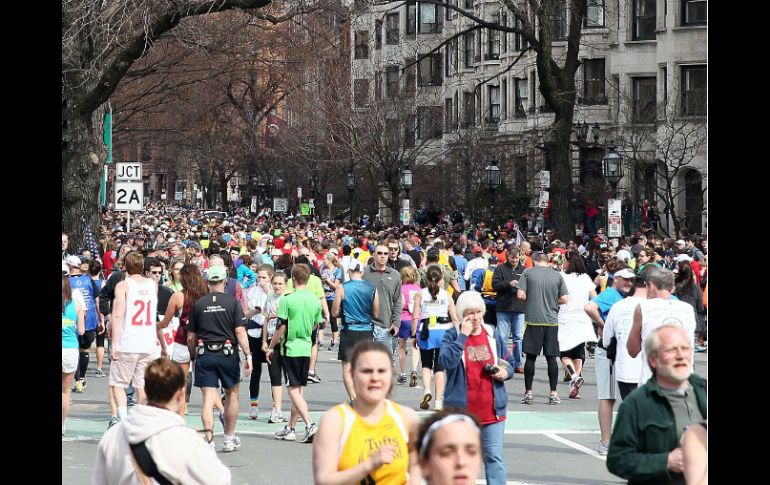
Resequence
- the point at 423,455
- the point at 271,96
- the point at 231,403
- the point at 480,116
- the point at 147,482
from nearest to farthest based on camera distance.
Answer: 1. the point at 423,455
2. the point at 147,482
3. the point at 231,403
4. the point at 480,116
5. the point at 271,96

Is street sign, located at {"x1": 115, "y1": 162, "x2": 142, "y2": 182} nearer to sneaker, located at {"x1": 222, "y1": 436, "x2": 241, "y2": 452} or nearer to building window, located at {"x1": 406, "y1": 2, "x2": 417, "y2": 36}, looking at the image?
sneaker, located at {"x1": 222, "y1": 436, "x2": 241, "y2": 452}

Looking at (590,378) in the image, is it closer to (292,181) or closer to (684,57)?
(684,57)

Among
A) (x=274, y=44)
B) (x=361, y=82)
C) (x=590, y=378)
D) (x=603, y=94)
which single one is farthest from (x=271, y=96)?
(x=590, y=378)

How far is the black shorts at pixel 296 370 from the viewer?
43.1 feet

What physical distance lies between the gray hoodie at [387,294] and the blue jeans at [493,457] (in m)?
6.13

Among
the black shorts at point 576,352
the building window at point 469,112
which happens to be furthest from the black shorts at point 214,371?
the building window at point 469,112

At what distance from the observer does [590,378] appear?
19.3 m

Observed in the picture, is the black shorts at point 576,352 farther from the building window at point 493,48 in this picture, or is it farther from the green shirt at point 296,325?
the building window at point 493,48

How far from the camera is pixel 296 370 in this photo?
43.5 ft

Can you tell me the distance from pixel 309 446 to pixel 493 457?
13.2 ft

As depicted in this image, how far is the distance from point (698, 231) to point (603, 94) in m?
9.72

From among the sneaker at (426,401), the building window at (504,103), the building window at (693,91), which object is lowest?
the sneaker at (426,401)

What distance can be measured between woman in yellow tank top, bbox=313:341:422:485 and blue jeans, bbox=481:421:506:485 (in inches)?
112

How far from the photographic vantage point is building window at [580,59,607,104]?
5138 centimetres
